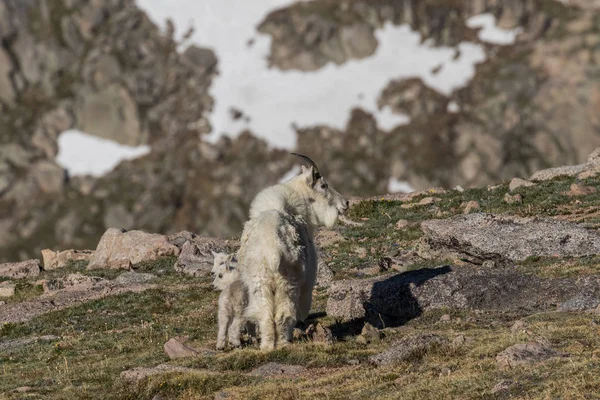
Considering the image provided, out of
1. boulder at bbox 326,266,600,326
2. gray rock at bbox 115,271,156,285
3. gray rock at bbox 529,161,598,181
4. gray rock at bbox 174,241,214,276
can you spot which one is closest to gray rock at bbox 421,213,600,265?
boulder at bbox 326,266,600,326

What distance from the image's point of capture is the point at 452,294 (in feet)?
79.4

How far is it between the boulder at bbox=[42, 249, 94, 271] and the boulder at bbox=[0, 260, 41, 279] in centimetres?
106

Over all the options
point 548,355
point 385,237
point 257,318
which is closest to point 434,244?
point 385,237

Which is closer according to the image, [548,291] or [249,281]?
[249,281]

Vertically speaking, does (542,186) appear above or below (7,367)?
above

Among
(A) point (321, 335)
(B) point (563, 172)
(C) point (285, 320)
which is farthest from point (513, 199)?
(C) point (285, 320)

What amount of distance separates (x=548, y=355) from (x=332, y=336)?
5.69 meters

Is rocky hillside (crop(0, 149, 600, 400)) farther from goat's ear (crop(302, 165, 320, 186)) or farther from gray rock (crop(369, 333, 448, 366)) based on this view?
goat's ear (crop(302, 165, 320, 186))

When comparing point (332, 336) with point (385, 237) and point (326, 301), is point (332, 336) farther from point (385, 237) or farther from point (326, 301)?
point (385, 237)

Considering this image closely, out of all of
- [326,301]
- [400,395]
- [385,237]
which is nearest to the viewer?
[400,395]

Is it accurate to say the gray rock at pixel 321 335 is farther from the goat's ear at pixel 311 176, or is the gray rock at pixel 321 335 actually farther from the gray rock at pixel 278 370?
the goat's ear at pixel 311 176

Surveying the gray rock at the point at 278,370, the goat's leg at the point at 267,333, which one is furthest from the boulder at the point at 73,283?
the gray rock at the point at 278,370

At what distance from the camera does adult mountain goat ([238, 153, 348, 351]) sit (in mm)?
19828

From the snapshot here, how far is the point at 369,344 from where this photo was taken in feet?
67.3
